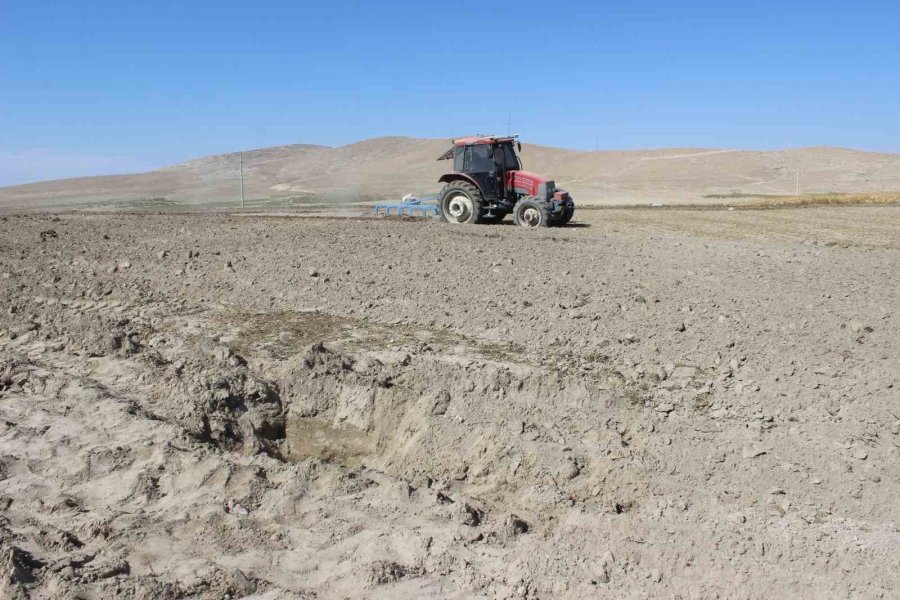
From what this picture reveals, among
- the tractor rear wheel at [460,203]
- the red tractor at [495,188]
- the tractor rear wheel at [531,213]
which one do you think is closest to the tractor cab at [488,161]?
the red tractor at [495,188]

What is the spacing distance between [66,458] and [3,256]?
334 inches

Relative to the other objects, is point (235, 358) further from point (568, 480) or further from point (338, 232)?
point (338, 232)

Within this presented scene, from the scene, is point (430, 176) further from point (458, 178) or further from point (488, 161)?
point (488, 161)

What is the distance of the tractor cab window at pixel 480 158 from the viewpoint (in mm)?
17281

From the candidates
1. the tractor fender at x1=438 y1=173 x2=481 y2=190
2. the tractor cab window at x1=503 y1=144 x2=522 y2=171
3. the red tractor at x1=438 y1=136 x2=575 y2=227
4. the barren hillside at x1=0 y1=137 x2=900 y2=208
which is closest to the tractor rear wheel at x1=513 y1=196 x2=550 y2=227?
the red tractor at x1=438 y1=136 x2=575 y2=227

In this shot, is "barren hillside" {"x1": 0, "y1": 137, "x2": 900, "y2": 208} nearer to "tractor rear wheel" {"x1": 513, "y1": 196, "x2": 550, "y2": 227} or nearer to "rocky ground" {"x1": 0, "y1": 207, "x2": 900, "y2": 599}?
"tractor rear wheel" {"x1": 513, "y1": 196, "x2": 550, "y2": 227}

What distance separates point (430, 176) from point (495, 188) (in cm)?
3914

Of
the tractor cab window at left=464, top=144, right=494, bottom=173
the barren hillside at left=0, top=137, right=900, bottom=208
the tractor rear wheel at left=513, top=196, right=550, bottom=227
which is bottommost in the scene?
the tractor rear wheel at left=513, top=196, right=550, bottom=227

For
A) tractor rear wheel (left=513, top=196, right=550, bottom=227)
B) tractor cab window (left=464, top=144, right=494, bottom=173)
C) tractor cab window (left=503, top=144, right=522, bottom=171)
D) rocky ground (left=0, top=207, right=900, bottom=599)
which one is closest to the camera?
rocky ground (left=0, top=207, right=900, bottom=599)

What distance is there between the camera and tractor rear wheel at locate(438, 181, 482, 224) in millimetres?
17312

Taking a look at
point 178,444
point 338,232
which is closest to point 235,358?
point 178,444

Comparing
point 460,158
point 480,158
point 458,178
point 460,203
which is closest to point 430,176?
point 458,178

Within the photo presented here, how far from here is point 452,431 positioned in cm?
593

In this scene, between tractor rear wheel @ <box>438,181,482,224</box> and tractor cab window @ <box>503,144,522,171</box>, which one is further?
tractor cab window @ <box>503,144,522,171</box>
